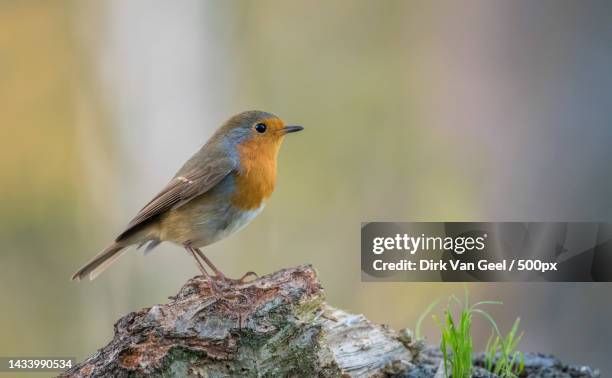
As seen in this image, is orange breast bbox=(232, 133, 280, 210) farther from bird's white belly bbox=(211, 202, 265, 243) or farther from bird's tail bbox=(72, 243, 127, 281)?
bird's tail bbox=(72, 243, 127, 281)

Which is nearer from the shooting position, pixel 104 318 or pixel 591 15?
pixel 591 15

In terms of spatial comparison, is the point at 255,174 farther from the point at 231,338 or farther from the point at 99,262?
the point at 231,338

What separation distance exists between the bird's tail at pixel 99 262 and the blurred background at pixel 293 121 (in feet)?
9.16

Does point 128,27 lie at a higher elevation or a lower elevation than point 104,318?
higher

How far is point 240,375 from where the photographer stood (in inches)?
118

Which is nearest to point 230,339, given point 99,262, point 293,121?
point 99,262

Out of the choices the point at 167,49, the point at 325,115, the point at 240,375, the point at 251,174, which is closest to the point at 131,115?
the point at 167,49

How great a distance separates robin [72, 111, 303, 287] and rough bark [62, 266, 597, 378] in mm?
794

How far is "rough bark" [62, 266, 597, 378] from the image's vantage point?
2953 millimetres

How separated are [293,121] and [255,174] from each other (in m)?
3.91

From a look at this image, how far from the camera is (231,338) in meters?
3.01

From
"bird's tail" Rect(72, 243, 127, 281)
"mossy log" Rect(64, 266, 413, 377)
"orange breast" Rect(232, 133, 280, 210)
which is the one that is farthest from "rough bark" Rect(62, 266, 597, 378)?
"bird's tail" Rect(72, 243, 127, 281)

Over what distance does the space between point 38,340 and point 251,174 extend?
4.45 meters

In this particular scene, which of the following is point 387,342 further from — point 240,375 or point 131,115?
point 131,115
